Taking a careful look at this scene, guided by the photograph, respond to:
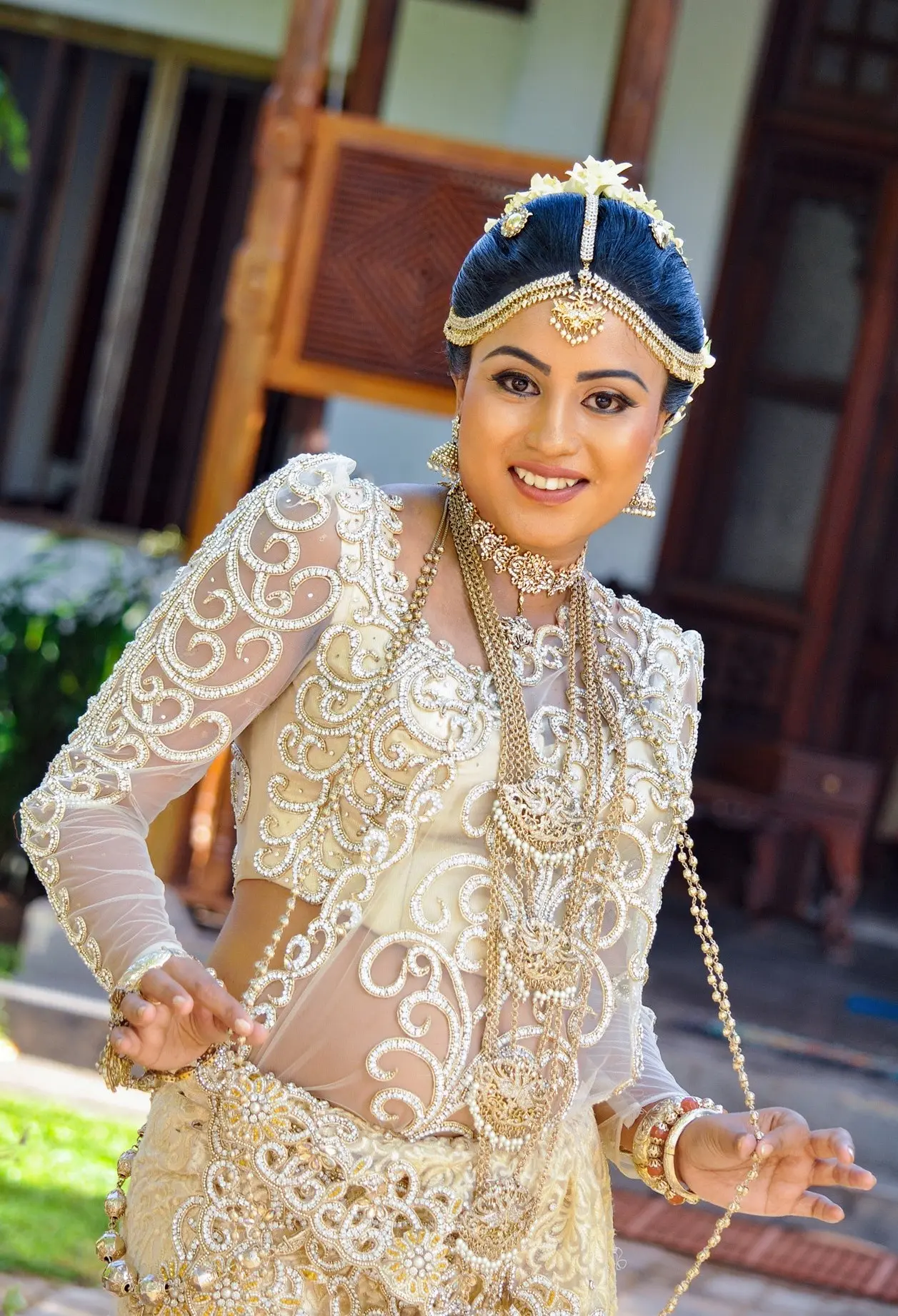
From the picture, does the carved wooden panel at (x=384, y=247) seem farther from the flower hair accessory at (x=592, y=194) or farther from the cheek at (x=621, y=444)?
the cheek at (x=621, y=444)

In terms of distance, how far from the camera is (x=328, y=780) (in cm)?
175

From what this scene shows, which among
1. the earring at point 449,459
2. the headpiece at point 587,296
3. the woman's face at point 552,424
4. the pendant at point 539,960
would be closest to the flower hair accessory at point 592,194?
the headpiece at point 587,296

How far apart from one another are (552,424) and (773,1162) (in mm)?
810

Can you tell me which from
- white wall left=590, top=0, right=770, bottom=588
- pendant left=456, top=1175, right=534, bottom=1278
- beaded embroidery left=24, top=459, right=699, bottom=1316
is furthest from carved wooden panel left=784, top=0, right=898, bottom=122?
pendant left=456, top=1175, right=534, bottom=1278

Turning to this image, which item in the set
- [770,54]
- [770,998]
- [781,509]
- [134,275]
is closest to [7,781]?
[134,275]

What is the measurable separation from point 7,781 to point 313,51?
2.55 meters

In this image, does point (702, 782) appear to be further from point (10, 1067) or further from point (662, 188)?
point (10, 1067)

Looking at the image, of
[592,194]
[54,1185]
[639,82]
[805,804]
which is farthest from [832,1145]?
[805,804]

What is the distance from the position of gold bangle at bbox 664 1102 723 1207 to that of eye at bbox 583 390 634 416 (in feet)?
2.56

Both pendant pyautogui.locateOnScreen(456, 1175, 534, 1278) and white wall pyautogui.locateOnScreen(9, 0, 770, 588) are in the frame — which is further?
white wall pyautogui.locateOnScreen(9, 0, 770, 588)

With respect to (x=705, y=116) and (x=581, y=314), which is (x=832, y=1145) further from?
(x=705, y=116)

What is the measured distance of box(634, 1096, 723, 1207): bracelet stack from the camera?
1.88 metres

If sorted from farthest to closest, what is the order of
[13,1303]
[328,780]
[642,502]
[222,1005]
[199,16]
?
[199,16] < [13,1303] < [642,502] < [328,780] < [222,1005]

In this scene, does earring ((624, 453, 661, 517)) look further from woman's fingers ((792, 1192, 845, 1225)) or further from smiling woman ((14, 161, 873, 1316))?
woman's fingers ((792, 1192, 845, 1225))
